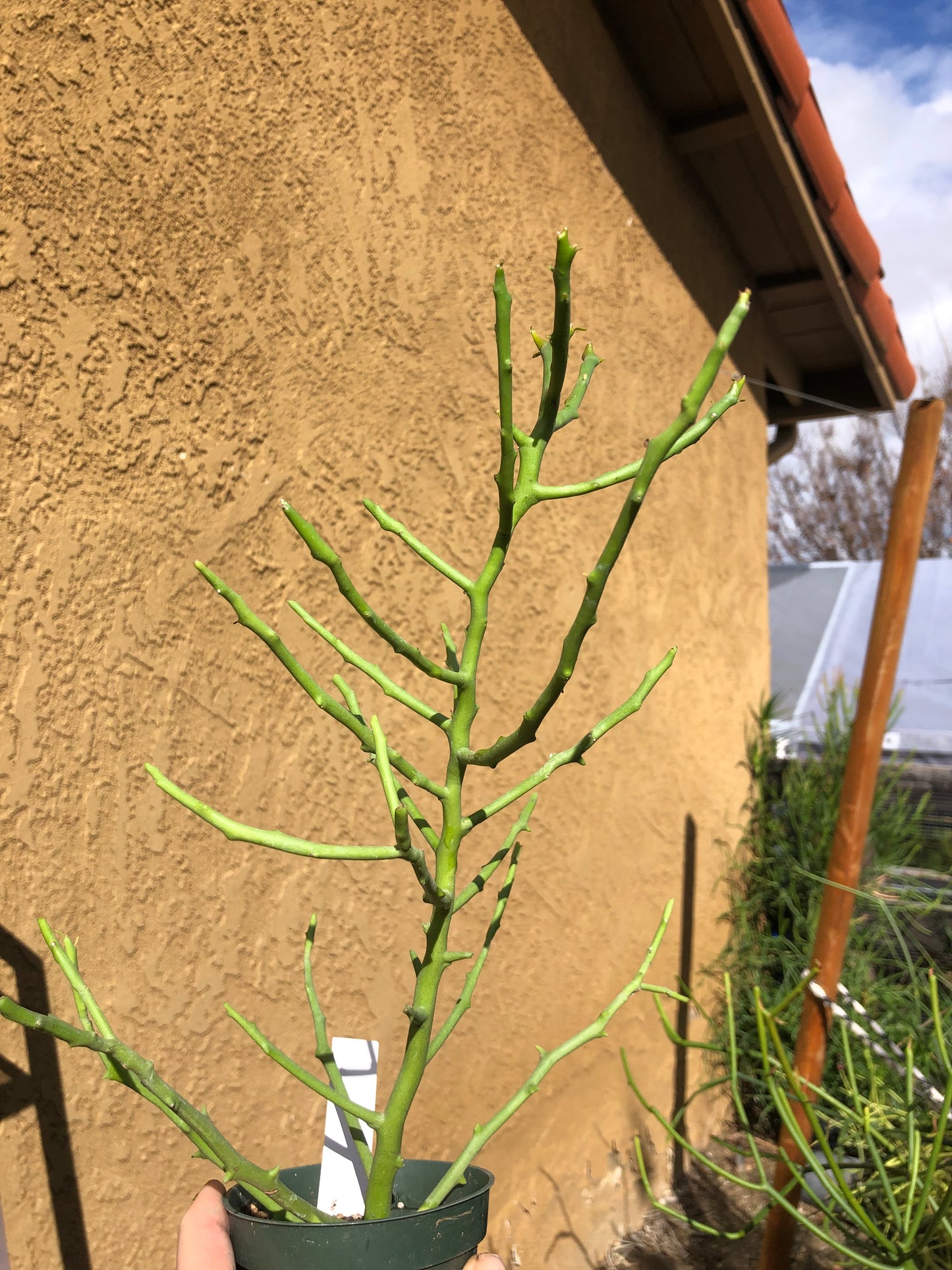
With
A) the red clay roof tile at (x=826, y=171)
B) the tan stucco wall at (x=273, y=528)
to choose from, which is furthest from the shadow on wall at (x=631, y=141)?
the red clay roof tile at (x=826, y=171)

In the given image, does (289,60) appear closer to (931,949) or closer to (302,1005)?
(302,1005)

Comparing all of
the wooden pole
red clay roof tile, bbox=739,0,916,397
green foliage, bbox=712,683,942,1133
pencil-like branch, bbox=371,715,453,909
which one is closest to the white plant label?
pencil-like branch, bbox=371,715,453,909

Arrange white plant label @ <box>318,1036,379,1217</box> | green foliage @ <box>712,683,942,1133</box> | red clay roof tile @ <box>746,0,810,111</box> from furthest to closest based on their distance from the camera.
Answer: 1. green foliage @ <box>712,683,942,1133</box>
2. red clay roof tile @ <box>746,0,810,111</box>
3. white plant label @ <box>318,1036,379,1217</box>

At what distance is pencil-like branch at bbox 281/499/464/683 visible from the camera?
0.42 meters

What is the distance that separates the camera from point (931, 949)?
2809 millimetres

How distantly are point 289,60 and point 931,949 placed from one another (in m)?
2.96

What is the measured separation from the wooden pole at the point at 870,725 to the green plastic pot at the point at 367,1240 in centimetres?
125

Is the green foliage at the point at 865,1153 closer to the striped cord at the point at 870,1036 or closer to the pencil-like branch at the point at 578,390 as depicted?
the striped cord at the point at 870,1036

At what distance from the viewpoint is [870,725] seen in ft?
5.49

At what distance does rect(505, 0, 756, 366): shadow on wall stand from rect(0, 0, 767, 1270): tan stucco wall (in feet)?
0.12

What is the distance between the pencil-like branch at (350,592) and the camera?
0.42 m

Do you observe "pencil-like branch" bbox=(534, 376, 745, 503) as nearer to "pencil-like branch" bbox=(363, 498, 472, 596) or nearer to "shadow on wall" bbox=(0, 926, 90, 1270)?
"pencil-like branch" bbox=(363, 498, 472, 596)

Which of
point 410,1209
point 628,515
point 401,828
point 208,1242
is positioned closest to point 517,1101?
point 410,1209

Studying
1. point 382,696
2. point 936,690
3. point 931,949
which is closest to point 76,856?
point 382,696
